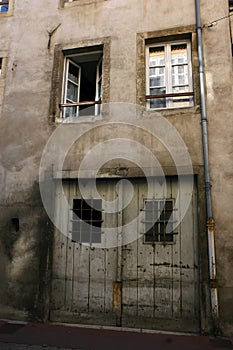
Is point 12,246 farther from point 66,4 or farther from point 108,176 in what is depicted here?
point 66,4

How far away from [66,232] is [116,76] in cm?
316

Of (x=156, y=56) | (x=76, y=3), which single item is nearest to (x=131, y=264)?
(x=156, y=56)

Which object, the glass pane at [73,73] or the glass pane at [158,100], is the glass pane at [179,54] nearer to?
the glass pane at [158,100]

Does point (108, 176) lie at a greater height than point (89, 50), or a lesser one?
lesser

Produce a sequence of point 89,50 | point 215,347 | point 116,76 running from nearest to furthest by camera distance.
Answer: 1. point 215,347
2. point 116,76
3. point 89,50

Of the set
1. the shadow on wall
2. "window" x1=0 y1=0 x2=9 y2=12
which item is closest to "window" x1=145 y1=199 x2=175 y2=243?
the shadow on wall

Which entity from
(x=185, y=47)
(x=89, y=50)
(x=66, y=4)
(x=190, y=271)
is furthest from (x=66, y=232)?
(x=66, y=4)

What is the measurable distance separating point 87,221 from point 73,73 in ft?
10.9

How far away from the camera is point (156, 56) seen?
6.18 metres

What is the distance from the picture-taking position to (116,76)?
19.9 feet

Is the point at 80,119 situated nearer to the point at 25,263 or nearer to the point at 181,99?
the point at 181,99

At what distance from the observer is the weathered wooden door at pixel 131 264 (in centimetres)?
511

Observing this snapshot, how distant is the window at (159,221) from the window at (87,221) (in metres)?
0.89

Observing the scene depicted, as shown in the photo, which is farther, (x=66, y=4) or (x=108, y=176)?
(x=66, y=4)
